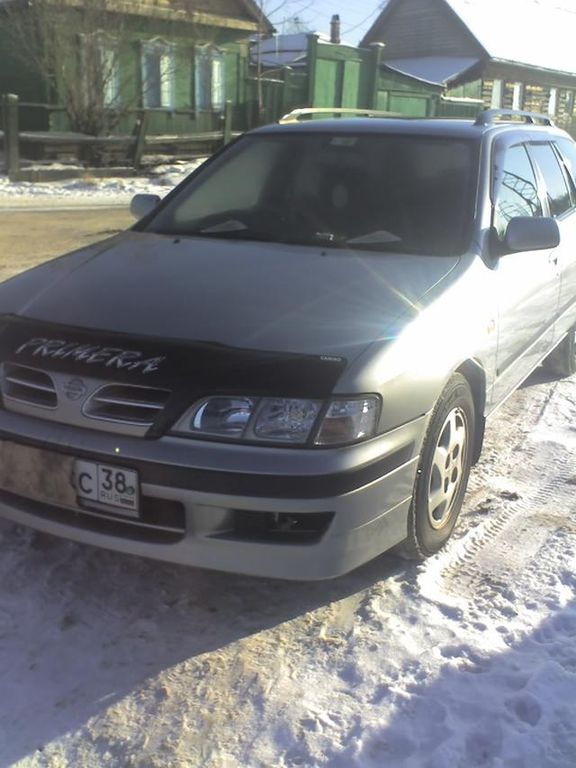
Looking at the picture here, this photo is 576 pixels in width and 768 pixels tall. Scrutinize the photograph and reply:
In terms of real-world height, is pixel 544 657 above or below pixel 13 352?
below

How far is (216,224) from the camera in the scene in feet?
13.3

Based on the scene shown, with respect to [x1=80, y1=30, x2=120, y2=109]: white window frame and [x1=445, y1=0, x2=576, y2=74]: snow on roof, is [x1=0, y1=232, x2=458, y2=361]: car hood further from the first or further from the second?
[x1=445, y1=0, x2=576, y2=74]: snow on roof

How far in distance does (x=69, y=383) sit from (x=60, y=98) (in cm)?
1846

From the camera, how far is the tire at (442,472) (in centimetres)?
300

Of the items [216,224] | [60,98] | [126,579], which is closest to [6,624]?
[126,579]

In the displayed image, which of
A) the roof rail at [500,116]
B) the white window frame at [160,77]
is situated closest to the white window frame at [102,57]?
the white window frame at [160,77]

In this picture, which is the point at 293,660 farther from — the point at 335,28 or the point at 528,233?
the point at 335,28

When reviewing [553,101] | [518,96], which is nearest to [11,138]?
[518,96]

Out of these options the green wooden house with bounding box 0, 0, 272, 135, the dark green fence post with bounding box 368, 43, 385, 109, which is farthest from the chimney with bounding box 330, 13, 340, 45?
the green wooden house with bounding box 0, 0, 272, 135

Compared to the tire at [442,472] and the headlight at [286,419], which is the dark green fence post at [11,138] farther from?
the headlight at [286,419]

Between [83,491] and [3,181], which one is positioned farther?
[3,181]

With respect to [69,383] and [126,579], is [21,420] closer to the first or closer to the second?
[69,383]

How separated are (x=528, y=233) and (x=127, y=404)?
1.98m

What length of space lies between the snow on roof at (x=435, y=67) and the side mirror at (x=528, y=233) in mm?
31569
